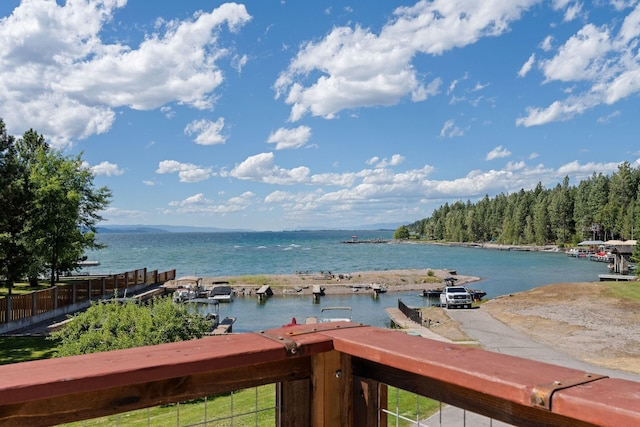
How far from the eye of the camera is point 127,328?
39.3 feet

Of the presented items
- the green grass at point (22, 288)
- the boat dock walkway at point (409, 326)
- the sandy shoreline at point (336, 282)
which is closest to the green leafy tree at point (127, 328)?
the boat dock walkway at point (409, 326)

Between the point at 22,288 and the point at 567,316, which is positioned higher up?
the point at 22,288

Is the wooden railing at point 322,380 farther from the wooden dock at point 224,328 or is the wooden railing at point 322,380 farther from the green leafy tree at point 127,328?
the wooden dock at point 224,328

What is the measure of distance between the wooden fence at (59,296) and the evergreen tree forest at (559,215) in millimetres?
63540

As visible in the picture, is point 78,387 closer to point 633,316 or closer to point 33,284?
point 633,316

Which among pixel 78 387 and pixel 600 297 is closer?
pixel 78 387

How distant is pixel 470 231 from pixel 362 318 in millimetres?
125398

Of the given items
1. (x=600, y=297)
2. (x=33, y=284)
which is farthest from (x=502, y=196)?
(x=33, y=284)

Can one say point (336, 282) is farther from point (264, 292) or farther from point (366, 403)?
point (366, 403)

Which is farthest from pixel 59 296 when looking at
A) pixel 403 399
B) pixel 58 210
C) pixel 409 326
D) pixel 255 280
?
pixel 255 280

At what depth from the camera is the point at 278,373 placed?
6.59 ft

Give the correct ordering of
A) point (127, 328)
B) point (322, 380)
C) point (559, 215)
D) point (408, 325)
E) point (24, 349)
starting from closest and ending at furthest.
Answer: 1. point (322, 380)
2. point (127, 328)
3. point (24, 349)
4. point (408, 325)
5. point (559, 215)

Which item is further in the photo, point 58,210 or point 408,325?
point 58,210

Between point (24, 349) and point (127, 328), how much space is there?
19.3 ft
